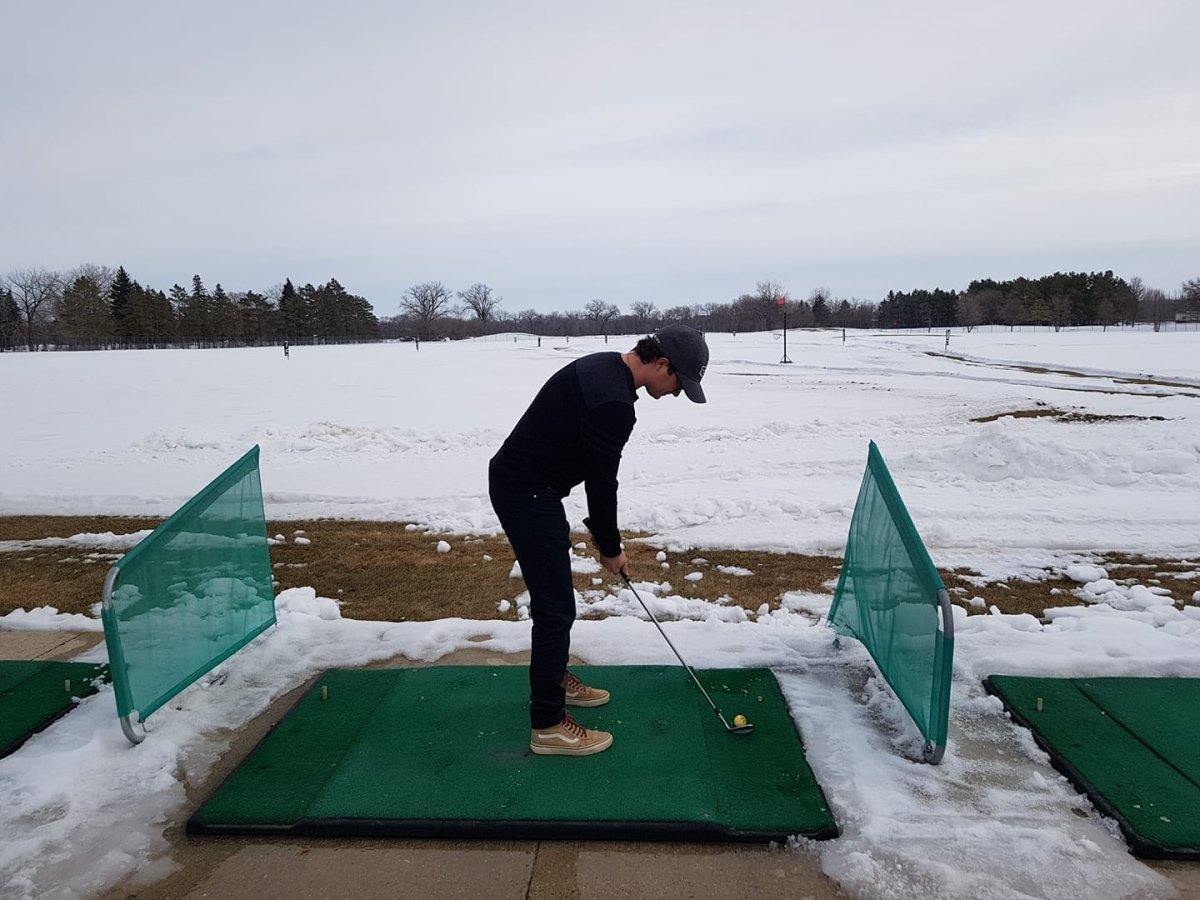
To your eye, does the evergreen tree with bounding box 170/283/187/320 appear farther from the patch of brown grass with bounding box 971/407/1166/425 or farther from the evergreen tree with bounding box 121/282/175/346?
the patch of brown grass with bounding box 971/407/1166/425

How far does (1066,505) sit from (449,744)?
7230mm

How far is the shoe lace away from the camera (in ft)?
10.8

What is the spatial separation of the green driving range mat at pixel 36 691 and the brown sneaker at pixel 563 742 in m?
2.32

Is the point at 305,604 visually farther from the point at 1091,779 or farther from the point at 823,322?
the point at 823,322

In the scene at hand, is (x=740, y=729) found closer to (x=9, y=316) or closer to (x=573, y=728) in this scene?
(x=573, y=728)

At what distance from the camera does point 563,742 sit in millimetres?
3273

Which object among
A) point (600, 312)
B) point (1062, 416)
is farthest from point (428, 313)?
point (1062, 416)

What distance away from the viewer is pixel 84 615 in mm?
5199

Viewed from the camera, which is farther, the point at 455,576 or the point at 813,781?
the point at 455,576

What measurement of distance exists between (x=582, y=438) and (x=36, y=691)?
3.18m

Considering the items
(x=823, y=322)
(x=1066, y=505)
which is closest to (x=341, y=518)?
(x=1066, y=505)

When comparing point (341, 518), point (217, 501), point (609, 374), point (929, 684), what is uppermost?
point (609, 374)

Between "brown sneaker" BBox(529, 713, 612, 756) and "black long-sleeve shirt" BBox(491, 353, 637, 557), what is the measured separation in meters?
0.78

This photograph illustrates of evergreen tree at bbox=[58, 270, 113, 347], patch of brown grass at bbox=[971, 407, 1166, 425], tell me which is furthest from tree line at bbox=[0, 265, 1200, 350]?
patch of brown grass at bbox=[971, 407, 1166, 425]
